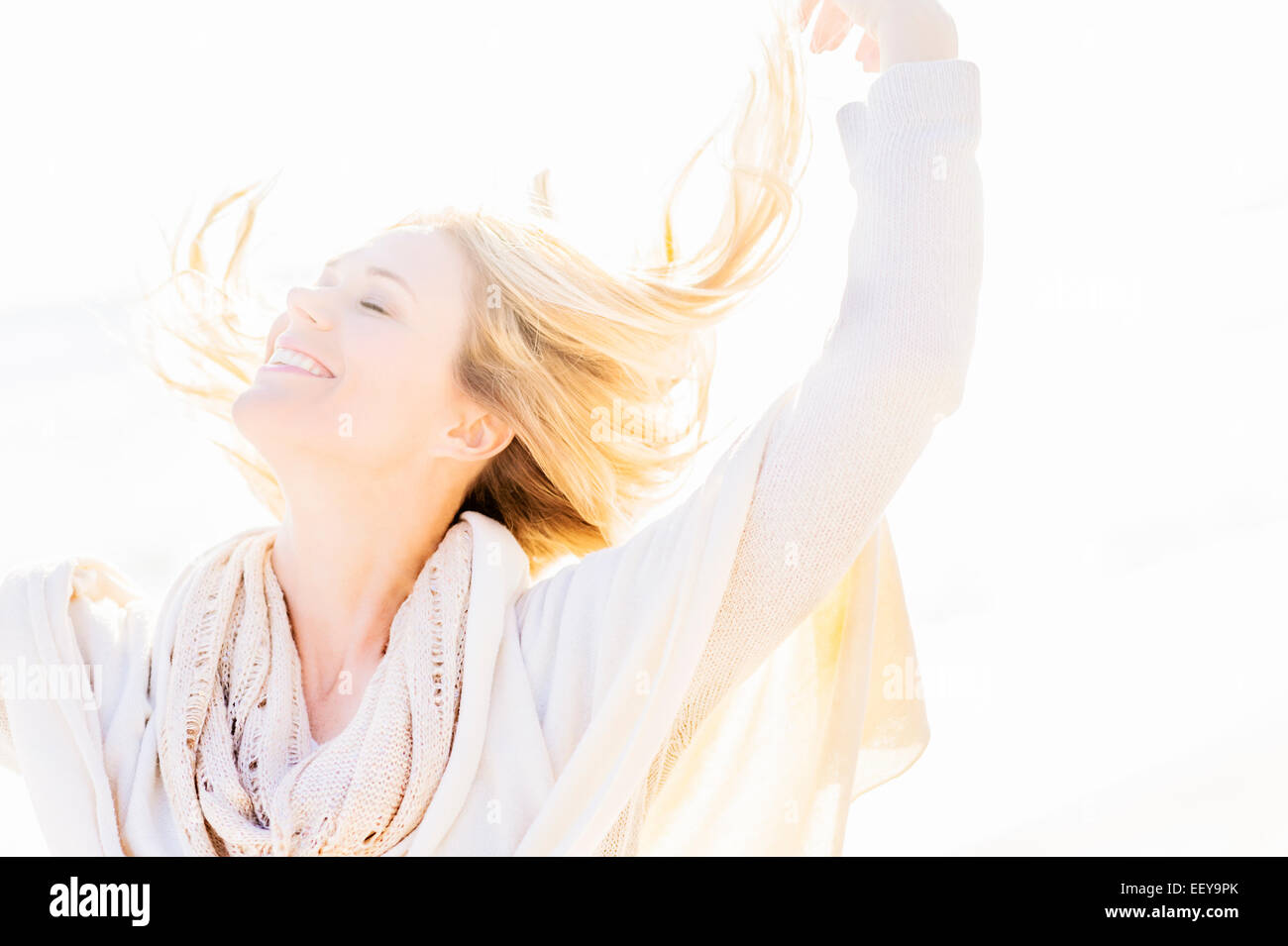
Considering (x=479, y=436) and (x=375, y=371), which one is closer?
(x=375, y=371)

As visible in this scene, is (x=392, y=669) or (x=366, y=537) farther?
(x=366, y=537)

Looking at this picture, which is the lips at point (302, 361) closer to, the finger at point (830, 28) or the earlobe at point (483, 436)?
the earlobe at point (483, 436)

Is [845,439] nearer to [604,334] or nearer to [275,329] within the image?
[604,334]

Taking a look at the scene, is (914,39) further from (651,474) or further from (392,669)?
(392,669)

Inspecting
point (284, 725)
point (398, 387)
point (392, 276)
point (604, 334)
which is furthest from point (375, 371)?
point (284, 725)

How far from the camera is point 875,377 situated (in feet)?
4.54

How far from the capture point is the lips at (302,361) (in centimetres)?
161

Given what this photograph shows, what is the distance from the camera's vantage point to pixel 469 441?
5.66 feet

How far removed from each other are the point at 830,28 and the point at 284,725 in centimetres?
98

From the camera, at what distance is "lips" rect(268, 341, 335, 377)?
1.61m
